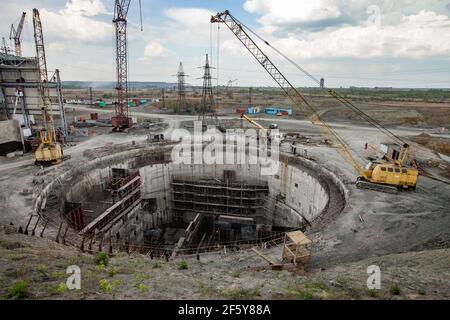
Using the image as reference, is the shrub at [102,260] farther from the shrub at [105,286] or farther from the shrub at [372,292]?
the shrub at [372,292]

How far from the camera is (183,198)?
36062 mm

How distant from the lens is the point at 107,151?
3531 cm

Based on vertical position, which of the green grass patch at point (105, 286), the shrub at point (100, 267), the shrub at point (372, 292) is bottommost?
the shrub at point (100, 267)

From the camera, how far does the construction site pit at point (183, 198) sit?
25.6m

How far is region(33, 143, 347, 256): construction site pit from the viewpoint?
83.9 feet

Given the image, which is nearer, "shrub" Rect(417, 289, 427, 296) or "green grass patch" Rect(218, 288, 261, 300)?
"green grass patch" Rect(218, 288, 261, 300)

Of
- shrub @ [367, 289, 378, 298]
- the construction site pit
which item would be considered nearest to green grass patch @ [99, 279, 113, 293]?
shrub @ [367, 289, 378, 298]

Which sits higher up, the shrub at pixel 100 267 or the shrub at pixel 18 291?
the shrub at pixel 18 291

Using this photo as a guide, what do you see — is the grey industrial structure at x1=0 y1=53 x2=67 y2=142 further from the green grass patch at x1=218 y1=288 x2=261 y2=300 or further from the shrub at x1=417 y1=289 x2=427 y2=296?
the shrub at x1=417 y1=289 x2=427 y2=296

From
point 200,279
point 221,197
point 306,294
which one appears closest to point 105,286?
point 200,279

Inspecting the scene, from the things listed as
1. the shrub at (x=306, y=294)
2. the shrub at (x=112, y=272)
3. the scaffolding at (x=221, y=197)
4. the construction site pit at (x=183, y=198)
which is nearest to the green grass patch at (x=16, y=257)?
the shrub at (x=112, y=272)
